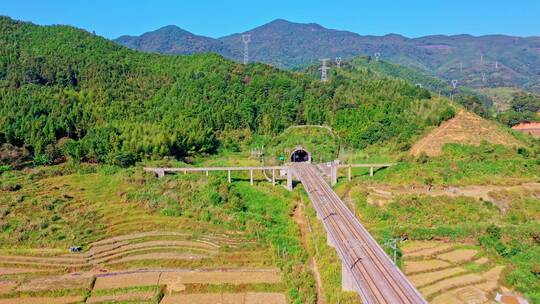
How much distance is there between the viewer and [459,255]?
114ft

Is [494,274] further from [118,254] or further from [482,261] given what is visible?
[118,254]

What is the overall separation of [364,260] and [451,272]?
26.8 feet

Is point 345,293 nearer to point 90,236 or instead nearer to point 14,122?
point 90,236

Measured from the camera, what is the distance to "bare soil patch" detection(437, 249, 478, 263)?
3388 cm

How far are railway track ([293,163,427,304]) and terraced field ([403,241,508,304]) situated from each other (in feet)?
13.3

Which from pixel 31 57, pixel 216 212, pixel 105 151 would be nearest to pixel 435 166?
pixel 216 212

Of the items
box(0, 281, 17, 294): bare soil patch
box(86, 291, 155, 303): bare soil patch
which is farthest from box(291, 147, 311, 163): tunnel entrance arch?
box(0, 281, 17, 294): bare soil patch

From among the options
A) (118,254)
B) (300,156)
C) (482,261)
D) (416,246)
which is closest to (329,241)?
(416,246)

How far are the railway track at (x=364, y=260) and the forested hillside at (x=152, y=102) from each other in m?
27.7

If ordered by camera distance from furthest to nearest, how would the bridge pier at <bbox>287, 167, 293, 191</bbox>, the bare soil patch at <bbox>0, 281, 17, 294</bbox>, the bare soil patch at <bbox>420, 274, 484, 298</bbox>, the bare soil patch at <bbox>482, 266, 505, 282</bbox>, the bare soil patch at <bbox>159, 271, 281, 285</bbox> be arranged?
the bridge pier at <bbox>287, 167, 293, 191</bbox> → the bare soil patch at <bbox>482, 266, 505, 282</bbox> → the bare soil patch at <bbox>159, 271, 281, 285</bbox> → the bare soil patch at <bbox>0, 281, 17, 294</bbox> → the bare soil patch at <bbox>420, 274, 484, 298</bbox>

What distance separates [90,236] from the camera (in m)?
37.4

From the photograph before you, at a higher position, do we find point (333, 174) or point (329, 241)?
point (333, 174)

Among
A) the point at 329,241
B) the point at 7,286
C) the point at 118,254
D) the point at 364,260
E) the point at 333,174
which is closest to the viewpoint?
the point at 364,260

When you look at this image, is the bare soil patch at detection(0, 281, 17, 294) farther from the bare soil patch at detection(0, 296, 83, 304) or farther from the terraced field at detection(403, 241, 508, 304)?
the terraced field at detection(403, 241, 508, 304)
